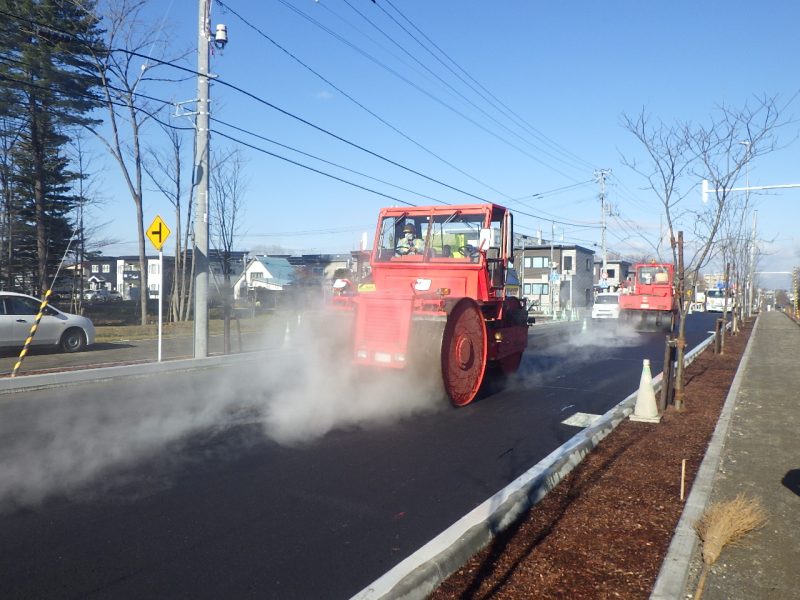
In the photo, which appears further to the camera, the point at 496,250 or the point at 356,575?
the point at 496,250

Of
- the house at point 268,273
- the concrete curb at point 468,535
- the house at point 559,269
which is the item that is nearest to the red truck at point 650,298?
the concrete curb at point 468,535

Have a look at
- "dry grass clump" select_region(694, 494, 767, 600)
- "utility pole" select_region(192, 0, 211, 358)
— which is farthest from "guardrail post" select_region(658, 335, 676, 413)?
"utility pole" select_region(192, 0, 211, 358)

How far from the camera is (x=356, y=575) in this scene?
386cm

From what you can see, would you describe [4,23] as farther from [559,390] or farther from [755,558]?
[755,558]

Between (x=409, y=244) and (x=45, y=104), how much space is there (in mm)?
23339

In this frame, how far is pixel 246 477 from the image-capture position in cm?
568

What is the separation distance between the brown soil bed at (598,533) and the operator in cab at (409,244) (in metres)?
4.40

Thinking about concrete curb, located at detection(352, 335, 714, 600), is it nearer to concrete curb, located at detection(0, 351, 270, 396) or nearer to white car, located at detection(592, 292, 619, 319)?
concrete curb, located at detection(0, 351, 270, 396)

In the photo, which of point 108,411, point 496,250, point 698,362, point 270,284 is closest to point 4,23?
point 108,411

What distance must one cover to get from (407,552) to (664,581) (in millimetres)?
1626

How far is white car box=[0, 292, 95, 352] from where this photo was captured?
13854 mm

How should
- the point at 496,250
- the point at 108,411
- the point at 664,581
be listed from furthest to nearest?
the point at 496,250 < the point at 108,411 < the point at 664,581

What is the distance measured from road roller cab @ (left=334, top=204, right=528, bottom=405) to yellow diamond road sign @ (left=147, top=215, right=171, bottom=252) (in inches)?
238

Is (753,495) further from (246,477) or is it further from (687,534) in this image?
(246,477)
